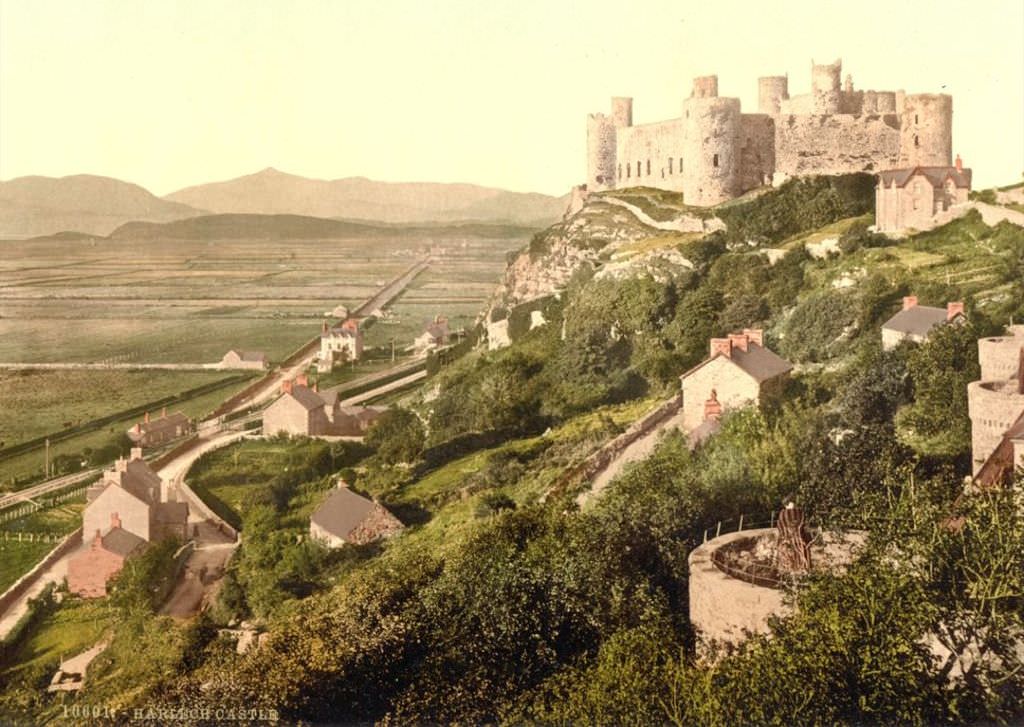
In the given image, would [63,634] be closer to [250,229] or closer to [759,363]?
[250,229]

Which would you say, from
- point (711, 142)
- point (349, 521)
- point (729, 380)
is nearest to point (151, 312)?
point (349, 521)

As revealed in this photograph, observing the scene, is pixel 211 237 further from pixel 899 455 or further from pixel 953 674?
pixel 953 674

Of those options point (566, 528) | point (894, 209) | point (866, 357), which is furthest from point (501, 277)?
point (566, 528)

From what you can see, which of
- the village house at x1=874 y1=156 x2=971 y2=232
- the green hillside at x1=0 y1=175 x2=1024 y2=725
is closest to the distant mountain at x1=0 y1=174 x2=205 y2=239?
the green hillside at x1=0 y1=175 x2=1024 y2=725

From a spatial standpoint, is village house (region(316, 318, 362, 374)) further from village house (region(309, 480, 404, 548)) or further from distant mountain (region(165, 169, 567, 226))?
village house (region(309, 480, 404, 548))

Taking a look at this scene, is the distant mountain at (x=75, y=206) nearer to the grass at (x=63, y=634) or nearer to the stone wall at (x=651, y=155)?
the grass at (x=63, y=634)

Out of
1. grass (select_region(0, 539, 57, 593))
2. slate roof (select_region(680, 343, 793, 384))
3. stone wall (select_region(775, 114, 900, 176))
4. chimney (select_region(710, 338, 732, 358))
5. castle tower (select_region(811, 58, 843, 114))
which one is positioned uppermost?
castle tower (select_region(811, 58, 843, 114))
